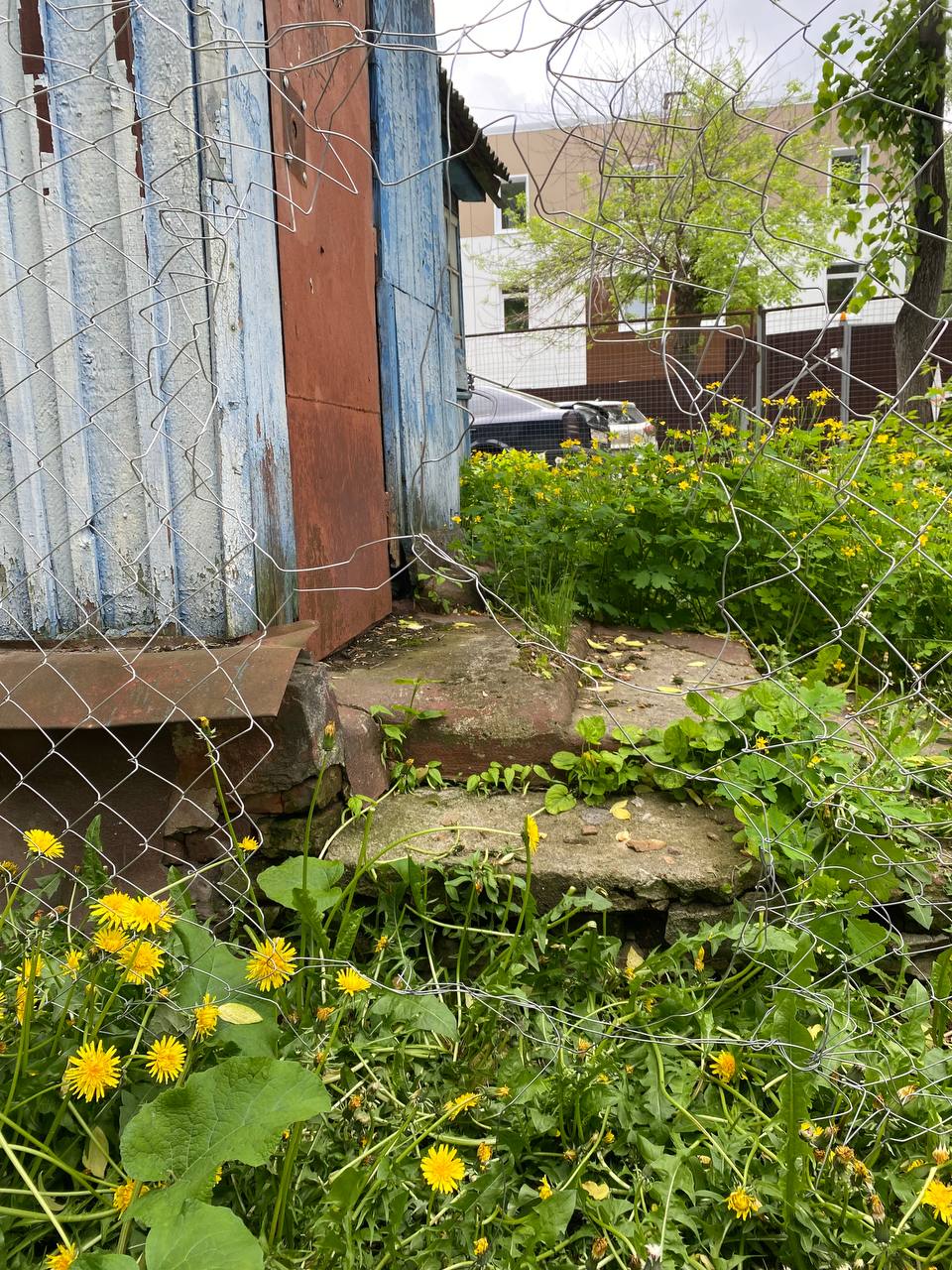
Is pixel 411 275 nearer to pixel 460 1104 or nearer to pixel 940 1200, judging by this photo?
pixel 460 1104

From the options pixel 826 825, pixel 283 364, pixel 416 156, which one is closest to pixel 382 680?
pixel 283 364

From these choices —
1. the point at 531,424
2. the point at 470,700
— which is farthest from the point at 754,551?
the point at 531,424

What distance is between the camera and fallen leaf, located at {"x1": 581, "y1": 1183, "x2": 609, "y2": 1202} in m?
1.20

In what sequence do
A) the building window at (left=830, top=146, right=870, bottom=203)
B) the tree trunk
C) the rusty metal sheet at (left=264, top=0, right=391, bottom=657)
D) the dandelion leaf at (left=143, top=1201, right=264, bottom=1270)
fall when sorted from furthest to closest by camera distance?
the tree trunk
the rusty metal sheet at (left=264, top=0, right=391, bottom=657)
the building window at (left=830, top=146, right=870, bottom=203)
the dandelion leaf at (left=143, top=1201, right=264, bottom=1270)

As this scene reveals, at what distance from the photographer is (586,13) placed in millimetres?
1288

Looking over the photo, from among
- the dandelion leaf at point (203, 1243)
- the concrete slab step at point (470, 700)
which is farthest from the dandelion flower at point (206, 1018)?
the concrete slab step at point (470, 700)

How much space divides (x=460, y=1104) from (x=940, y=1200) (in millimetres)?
632

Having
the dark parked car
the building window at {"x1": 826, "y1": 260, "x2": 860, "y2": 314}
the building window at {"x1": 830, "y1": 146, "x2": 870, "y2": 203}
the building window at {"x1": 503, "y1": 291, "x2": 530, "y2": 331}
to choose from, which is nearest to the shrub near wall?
the building window at {"x1": 826, "y1": 260, "x2": 860, "y2": 314}

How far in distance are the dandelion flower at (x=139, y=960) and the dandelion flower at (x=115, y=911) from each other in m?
0.03

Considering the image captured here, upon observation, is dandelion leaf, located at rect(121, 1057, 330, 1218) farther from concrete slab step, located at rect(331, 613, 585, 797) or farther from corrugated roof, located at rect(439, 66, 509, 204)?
corrugated roof, located at rect(439, 66, 509, 204)

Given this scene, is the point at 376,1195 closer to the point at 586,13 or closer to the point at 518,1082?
the point at 518,1082

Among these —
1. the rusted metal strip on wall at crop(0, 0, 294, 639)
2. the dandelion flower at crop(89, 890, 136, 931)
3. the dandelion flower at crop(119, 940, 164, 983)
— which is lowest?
the dandelion flower at crop(119, 940, 164, 983)

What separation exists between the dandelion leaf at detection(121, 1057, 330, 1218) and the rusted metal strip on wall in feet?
3.38

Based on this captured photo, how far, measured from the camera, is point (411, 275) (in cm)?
371
